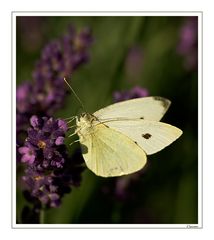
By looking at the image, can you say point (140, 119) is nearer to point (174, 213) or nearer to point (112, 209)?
point (112, 209)

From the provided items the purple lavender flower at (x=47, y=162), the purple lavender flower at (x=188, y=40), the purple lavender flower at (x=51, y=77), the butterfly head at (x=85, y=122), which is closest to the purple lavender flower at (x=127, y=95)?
the purple lavender flower at (x=51, y=77)

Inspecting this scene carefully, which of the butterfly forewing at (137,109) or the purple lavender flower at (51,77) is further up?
the purple lavender flower at (51,77)

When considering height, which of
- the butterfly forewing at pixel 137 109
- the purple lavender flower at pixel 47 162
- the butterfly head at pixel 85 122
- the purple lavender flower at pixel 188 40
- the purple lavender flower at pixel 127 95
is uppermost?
the purple lavender flower at pixel 188 40

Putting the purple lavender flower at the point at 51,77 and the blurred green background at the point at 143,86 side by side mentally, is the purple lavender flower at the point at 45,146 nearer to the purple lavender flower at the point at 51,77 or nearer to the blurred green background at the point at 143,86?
the purple lavender flower at the point at 51,77

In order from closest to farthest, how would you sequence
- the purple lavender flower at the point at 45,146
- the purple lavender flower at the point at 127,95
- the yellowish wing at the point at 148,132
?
the purple lavender flower at the point at 45,146 → the yellowish wing at the point at 148,132 → the purple lavender flower at the point at 127,95

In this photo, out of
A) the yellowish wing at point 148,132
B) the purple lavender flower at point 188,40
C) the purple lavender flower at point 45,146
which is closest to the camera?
the purple lavender flower at point 45,146
